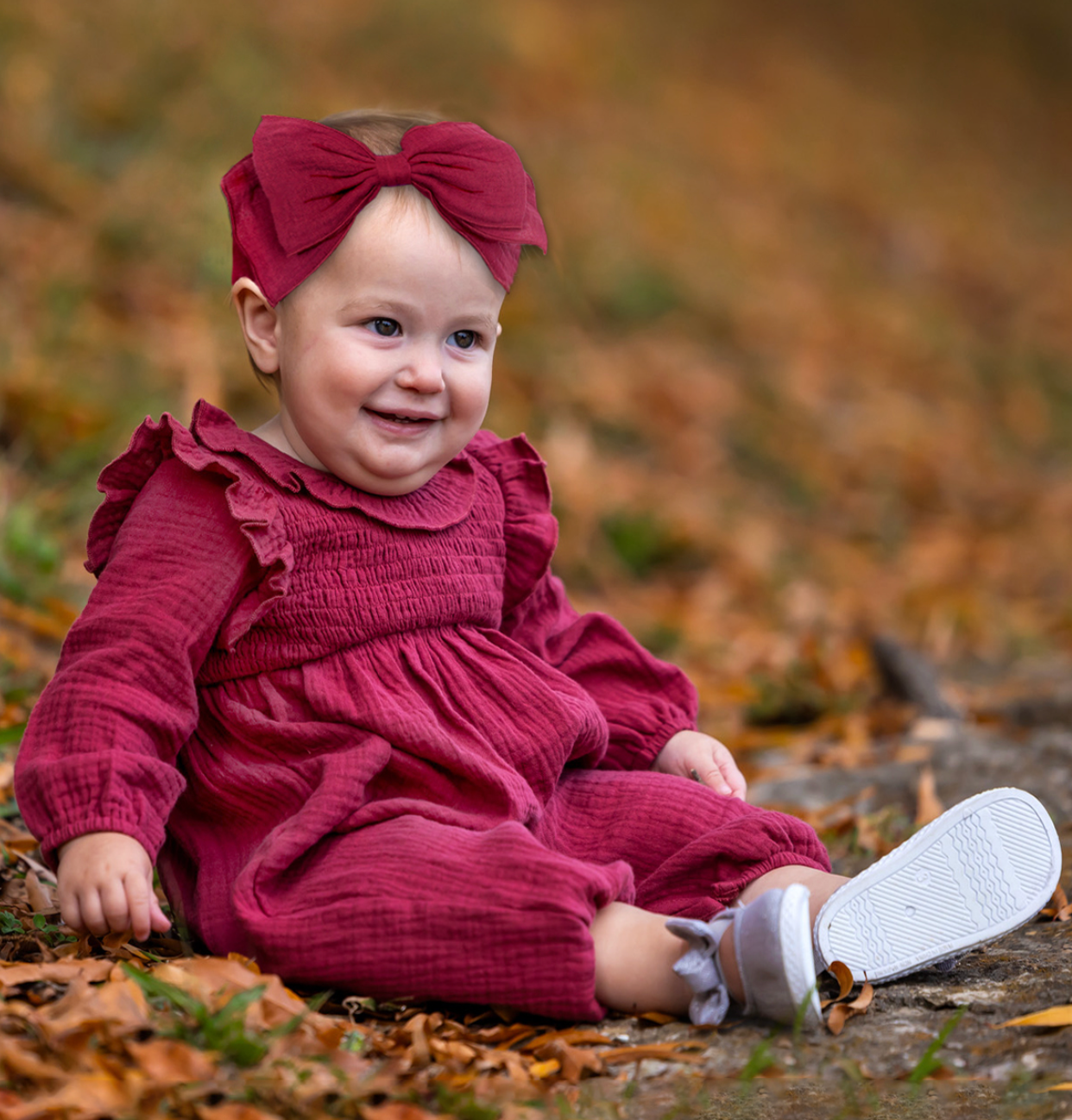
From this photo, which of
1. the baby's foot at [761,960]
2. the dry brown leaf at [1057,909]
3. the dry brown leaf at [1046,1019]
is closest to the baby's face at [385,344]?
the baby's foot at [761,960]

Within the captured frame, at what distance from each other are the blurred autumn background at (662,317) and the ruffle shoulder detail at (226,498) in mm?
1226

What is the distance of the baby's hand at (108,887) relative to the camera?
1792mm

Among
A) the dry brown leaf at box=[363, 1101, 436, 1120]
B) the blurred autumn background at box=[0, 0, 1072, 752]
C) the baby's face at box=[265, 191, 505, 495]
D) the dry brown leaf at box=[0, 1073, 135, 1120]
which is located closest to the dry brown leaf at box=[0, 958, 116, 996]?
the dry brown leaf at box=[0, 1073, 135, 1120]

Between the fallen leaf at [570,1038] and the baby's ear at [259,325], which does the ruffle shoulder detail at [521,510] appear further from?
the fallen leaf at [570,1038]

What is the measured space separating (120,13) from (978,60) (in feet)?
37.8

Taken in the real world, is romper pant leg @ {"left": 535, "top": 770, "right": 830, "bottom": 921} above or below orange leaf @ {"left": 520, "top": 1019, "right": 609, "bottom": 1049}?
above

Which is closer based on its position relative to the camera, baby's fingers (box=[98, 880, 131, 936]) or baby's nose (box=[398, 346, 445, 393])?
baby's fingers (box=[98, 880, 131, 936])

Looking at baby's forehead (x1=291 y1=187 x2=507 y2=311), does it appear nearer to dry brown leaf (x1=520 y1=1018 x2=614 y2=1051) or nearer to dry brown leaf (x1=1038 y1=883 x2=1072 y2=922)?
dry brown leaf (x1=520 y1=1018 x2=614 y2=1051)

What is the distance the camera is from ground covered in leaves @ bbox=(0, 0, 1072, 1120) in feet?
5.52

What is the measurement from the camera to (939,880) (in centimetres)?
193

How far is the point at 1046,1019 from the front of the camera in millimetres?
1773

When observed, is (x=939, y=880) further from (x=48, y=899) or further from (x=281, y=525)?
(x=48, y=899)

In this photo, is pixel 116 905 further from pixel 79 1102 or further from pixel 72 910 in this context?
pixel 79 1102

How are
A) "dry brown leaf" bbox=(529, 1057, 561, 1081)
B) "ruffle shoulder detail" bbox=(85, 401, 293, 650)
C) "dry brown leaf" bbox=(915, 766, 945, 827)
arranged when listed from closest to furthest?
"dry brown leaf" bbox=(529, 1057, 561, 1081), "ruffle shoulder detail" bbox=(85, 401, 293, 650), "dry brown leaf" bbox=(915, 766, 945, 827)
